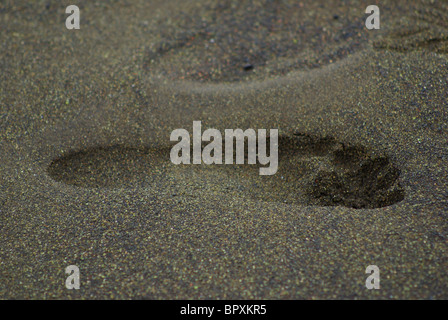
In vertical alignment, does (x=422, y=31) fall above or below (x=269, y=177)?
above

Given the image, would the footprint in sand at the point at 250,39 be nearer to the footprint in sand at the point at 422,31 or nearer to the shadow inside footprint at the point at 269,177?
the footprint in sand at the point at 422,31

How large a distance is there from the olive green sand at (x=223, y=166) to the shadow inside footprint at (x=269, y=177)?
1 cm

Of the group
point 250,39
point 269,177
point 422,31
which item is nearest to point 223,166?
point 269,177

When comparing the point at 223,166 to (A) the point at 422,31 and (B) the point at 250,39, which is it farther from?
(A) the point at 422,31

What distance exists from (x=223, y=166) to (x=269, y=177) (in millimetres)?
340

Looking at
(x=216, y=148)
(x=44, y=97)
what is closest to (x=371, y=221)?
(x=216, y=148)

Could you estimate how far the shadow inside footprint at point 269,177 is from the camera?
258 cm

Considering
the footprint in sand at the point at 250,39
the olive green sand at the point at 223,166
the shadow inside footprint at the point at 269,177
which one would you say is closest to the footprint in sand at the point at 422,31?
the olive green sand at the point at 223,166

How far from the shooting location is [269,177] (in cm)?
283

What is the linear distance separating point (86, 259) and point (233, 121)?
1431mm

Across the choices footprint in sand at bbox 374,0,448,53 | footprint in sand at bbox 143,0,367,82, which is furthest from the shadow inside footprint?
footprint in sand at bbox 374,0,448,53

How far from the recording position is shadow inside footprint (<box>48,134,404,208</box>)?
2580mm

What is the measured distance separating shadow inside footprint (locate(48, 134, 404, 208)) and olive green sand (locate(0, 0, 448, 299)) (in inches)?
0.4
